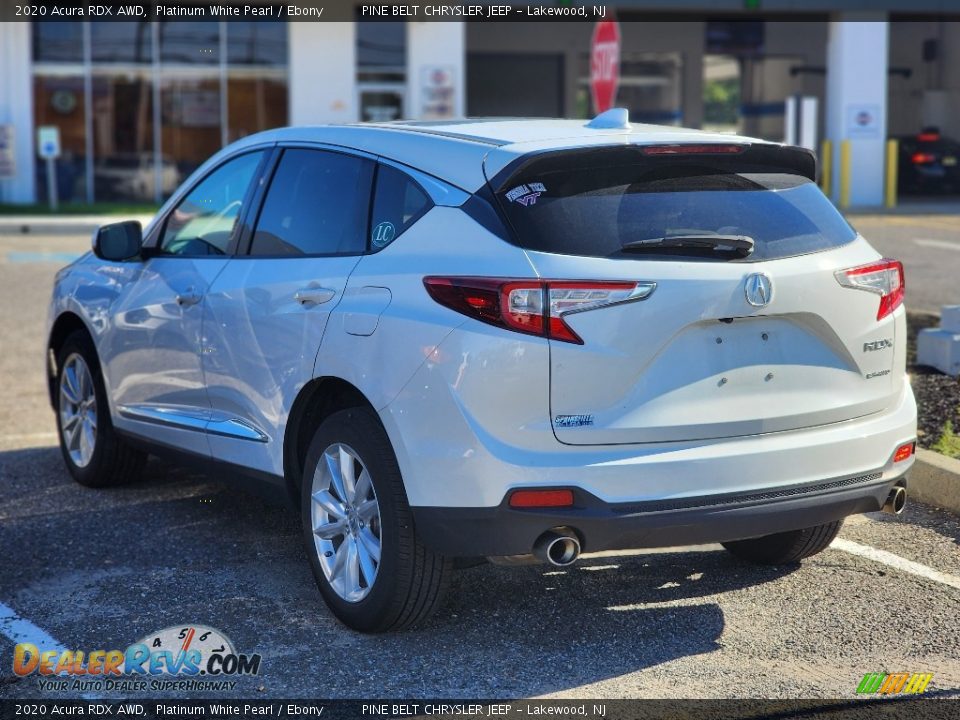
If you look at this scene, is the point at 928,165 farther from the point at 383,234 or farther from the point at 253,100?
the point at 383,234

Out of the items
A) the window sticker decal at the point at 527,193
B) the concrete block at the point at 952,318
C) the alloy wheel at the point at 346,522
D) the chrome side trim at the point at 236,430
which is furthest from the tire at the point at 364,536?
the concrete block at the point at 952,318

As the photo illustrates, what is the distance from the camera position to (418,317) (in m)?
4.14

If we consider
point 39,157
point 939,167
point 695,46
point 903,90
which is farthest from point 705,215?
point 903,90

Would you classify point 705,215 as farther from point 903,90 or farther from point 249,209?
point 903,90

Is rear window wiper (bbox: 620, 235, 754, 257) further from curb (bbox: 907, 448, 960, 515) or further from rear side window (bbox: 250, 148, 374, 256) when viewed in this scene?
curb (bbox: 907, 448, 960, 515)

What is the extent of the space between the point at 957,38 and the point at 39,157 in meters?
25.7

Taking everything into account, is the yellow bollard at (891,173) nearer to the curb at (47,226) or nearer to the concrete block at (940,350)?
the curb at (47,226)

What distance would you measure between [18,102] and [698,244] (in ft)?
87.0

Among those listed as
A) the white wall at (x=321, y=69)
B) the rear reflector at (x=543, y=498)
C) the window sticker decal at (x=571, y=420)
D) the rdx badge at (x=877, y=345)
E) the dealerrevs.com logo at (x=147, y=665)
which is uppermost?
the white wall at (x=321, y=69)

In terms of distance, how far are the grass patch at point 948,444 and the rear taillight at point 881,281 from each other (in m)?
2.05

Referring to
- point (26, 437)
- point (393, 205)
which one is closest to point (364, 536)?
point (393, 205)

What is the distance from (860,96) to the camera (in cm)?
3020

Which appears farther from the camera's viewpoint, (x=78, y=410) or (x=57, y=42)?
(x=57, y=42)

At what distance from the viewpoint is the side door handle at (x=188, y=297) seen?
18.0 ft
